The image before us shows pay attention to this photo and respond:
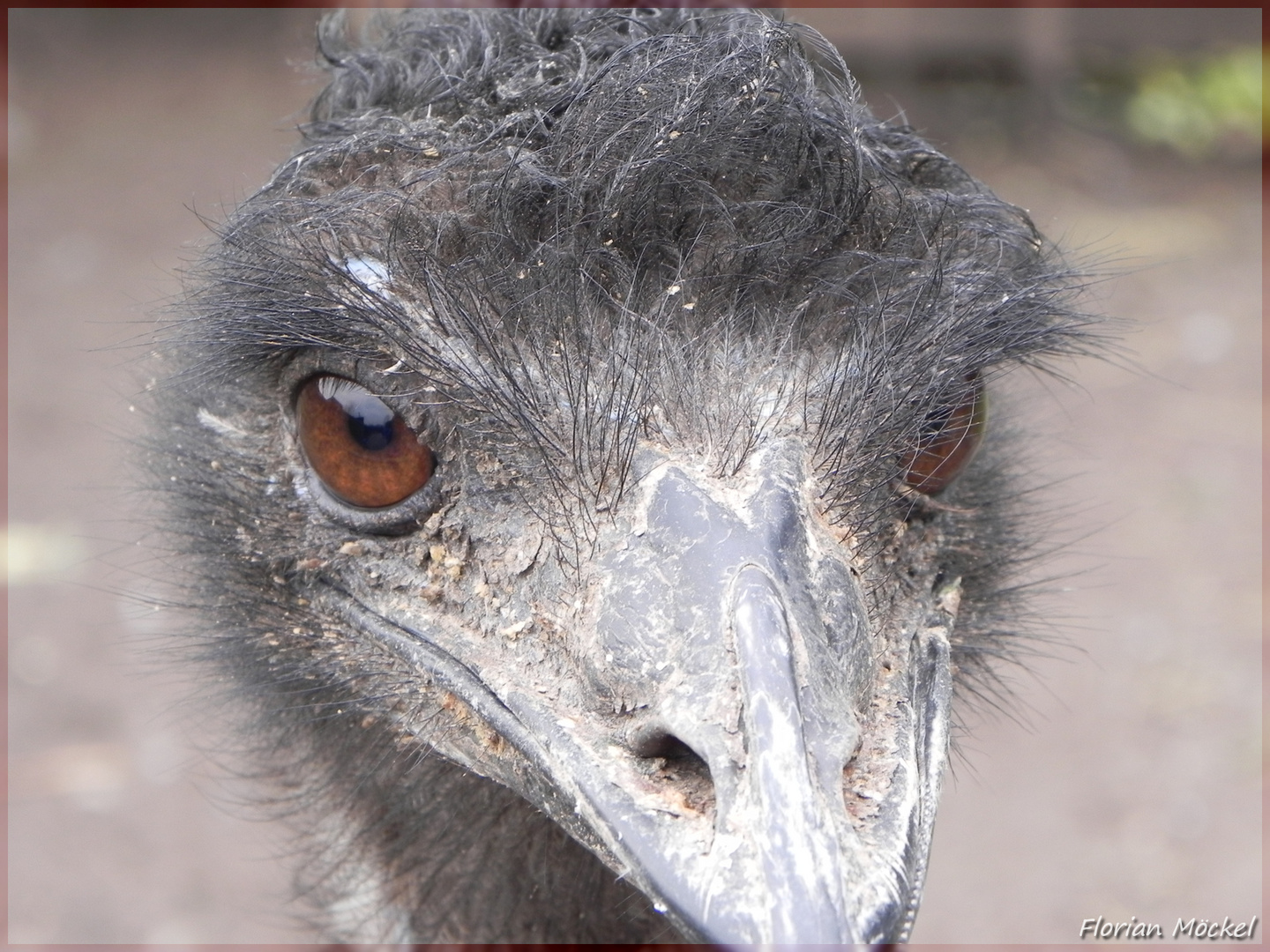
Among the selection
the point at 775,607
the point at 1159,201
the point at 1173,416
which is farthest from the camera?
the point at 1159,201

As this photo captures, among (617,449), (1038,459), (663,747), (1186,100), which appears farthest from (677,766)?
(1186,100)

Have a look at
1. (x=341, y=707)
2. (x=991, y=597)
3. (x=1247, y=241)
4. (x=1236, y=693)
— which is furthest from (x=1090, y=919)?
(x=1247, y=241)

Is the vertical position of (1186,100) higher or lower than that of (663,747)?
higher

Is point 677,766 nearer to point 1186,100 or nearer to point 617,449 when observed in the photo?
point 617,449

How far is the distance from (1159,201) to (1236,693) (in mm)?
5224

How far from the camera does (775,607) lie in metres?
1.43

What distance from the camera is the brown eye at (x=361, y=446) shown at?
1809 mm

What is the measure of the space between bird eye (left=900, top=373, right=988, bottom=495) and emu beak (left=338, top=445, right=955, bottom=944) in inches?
12.9

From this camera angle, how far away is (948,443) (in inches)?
77.9

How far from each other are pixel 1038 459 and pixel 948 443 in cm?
68

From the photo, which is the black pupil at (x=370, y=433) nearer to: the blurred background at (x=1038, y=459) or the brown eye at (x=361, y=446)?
the brown eye at (x=361, y=446)

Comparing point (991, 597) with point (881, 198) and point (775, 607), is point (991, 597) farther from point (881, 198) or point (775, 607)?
point (775, 607)

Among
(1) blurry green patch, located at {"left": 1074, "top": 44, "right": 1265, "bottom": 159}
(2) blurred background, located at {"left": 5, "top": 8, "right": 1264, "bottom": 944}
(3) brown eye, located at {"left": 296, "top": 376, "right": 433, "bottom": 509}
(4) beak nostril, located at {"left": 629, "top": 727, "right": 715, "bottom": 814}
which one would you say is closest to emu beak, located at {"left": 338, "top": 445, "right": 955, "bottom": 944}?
(4) beak nostril, located at {"left": 629, "top": 727, "right": 715, "bottom": 814}

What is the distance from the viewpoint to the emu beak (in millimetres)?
1273
